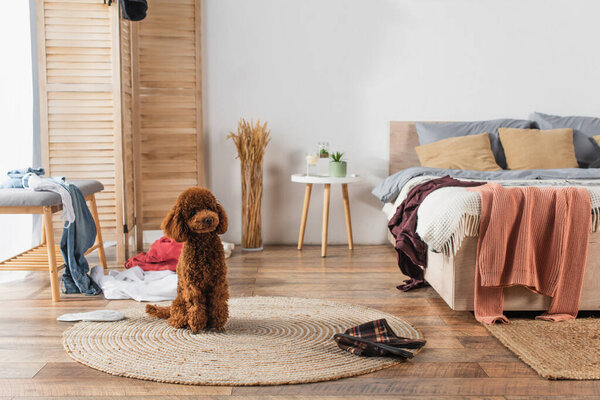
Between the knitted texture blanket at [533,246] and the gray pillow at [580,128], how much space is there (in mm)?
1642

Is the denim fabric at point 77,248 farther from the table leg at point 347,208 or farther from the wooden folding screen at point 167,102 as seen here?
the table leg at point 347,208

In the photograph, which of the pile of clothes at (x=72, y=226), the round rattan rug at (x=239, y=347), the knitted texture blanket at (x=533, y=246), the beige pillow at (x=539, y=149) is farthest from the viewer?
the beige pillow at (x=539, y=149)

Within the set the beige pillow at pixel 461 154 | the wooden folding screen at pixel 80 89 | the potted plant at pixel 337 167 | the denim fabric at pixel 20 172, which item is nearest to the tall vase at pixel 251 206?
the potted plant at pixel 337 167

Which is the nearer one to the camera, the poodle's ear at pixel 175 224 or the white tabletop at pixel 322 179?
the poodle's ear at pixel 175 224

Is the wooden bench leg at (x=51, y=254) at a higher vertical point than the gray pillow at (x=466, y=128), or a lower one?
lower

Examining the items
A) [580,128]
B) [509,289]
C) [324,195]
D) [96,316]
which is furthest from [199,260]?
[580,128]

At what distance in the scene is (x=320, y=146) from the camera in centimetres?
420

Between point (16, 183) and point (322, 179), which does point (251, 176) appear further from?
point (16, 183)

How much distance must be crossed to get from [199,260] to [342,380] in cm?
71

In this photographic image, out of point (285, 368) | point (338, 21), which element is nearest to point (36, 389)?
point (285, 368)

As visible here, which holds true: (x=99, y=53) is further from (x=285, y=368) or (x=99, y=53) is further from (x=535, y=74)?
(x=535, y=74)

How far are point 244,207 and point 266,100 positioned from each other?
84 centimetres

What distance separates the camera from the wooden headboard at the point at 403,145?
14.3 ft

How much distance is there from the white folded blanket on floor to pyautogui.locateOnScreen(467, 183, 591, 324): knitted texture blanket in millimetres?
1494
